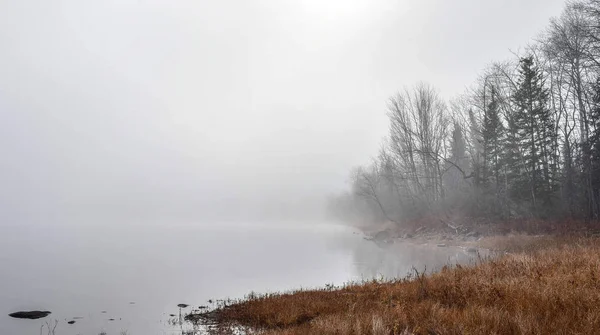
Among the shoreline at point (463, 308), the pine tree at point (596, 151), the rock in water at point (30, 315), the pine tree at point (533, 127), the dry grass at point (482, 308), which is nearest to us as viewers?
the dry grass at point (482, 308)

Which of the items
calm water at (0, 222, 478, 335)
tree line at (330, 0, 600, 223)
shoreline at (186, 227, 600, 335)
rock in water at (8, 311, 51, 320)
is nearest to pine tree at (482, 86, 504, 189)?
tree line at (330, 0, 600, 223)

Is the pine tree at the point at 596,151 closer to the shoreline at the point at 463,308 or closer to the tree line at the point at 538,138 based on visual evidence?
the tree line at the point at 538,138

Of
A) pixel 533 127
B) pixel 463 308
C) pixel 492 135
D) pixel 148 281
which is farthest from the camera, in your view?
pixel 492 135

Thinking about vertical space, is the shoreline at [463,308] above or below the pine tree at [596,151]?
below

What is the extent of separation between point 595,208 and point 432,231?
14.1 m

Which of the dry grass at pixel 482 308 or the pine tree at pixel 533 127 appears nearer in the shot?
the dry grass at pixel 482 308

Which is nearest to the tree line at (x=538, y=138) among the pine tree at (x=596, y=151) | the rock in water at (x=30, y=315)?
the pine tree at (x=596, y=151)

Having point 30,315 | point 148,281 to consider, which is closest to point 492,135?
point 148,281

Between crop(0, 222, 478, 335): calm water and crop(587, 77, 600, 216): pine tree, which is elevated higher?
crop(587, 77, 600, 216): pine tree

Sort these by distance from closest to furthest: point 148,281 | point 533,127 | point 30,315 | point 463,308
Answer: point 463,308 → point 30,315 → point 148,281 → point 533,127

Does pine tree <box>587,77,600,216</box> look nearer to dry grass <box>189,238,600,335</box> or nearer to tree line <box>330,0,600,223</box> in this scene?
tree line <box>330,0,600,223</box>

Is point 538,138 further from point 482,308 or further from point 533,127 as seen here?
point 482,308

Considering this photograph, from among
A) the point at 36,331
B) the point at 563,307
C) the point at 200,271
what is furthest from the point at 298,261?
the point at 563,307

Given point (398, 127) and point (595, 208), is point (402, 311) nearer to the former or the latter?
point (595, 208)
